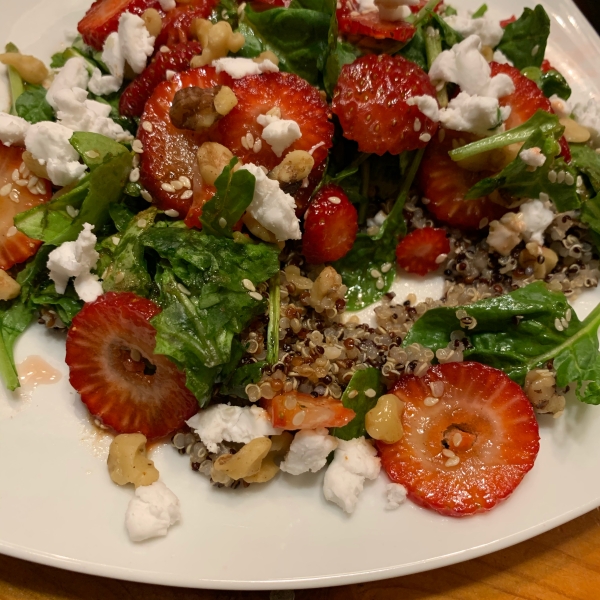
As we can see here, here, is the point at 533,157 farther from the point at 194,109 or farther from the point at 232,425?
the point at 232,425

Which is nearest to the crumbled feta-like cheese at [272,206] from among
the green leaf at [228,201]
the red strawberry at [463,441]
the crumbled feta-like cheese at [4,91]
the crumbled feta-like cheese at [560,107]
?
the green leaf at [228,201]

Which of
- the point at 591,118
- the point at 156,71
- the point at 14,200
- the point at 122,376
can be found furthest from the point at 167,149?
the point at 591,118

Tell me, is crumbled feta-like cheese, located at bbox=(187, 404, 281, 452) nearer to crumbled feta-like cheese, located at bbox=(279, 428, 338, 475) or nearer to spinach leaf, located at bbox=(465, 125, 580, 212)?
crumbled feta-like cheese, located at bbox=(279, 428, 338, 475)

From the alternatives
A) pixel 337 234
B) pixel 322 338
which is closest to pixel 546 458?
pixel 322 338

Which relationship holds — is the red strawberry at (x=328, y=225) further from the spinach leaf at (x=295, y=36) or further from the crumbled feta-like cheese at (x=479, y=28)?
the crumbled feta-like cheese at (x=479, y=28)

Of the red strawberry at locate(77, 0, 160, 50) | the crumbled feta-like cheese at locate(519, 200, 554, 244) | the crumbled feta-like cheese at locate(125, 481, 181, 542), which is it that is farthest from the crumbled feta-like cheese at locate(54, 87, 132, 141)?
the crumbled feta-like cheese at locate(519, 200, 554, 244)
